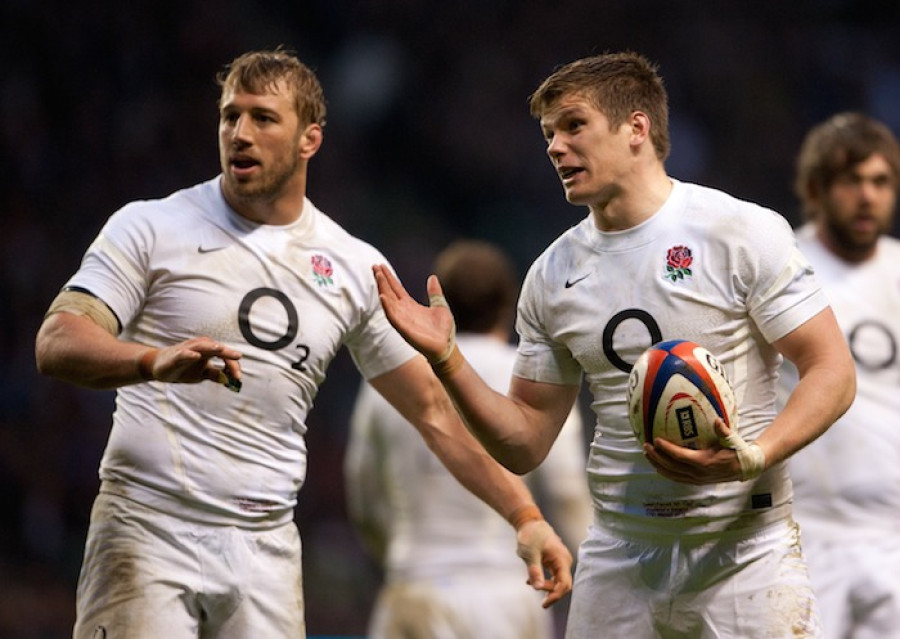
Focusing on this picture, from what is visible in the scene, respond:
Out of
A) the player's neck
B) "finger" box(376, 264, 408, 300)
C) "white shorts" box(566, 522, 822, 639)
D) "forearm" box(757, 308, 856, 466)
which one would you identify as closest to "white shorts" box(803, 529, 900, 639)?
"white shorts" box(566, 522, 822, 639)

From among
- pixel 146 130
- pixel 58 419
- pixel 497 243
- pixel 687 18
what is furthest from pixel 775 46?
pixel 58 419

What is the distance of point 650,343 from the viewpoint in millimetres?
4160

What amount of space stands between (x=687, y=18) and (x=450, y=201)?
3.06 meters

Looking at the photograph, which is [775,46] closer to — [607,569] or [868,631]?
[868,631]

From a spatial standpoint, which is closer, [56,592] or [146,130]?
[56,592]

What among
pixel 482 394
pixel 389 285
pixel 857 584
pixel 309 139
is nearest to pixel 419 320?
pixel 389 285

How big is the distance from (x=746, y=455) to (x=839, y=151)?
279cm

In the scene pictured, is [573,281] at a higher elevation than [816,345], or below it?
higher

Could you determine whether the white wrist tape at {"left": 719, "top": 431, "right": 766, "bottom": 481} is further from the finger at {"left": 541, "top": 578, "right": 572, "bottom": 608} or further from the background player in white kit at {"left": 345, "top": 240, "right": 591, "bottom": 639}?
the background player in white kit at {"left": 345, "top": 240, "right": 591, "bottom": 639}

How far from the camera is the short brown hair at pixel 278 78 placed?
4.82 metres

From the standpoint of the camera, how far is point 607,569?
425 cm

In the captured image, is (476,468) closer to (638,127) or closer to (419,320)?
(419,320)

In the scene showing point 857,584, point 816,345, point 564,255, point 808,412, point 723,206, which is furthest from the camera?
point 857,584

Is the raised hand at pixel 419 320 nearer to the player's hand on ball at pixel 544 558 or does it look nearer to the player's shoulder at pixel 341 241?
the player's shoulder at pixel 341 241
